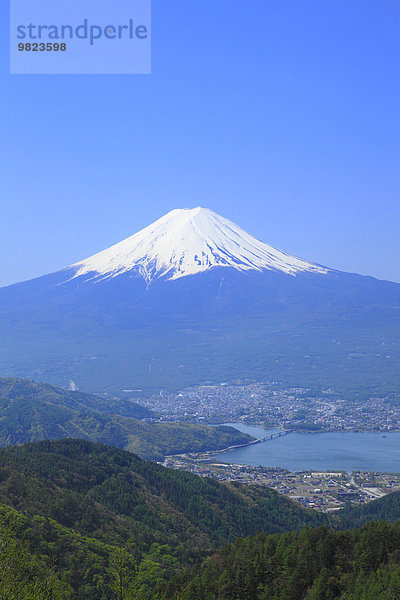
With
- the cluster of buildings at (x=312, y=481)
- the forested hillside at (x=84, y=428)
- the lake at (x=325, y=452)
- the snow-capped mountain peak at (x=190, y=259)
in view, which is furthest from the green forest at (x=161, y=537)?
the snow-capped mountain peak at (x=190, y=259)

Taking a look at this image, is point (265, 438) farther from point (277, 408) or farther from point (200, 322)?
point (200, 322)

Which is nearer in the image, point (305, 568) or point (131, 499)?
point (305, 568)

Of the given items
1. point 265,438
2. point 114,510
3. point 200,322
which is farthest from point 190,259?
point 114,510

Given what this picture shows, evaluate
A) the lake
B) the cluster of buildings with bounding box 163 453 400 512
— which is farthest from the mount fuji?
the cluster of buildings with bounding box 163 453 400 512

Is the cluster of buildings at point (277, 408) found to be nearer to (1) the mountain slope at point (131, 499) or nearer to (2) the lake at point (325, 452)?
(2) the lake at point (325, 452)

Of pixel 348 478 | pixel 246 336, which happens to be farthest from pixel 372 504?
pixel 246 336

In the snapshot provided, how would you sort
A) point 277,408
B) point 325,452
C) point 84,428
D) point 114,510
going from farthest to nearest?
point 277,408 < point 325,452 < point 84,428 < point 114,510
